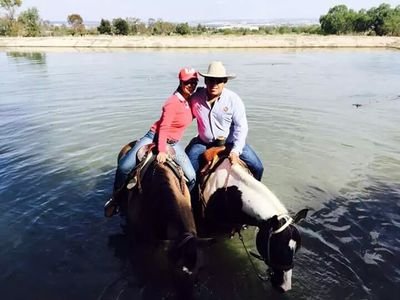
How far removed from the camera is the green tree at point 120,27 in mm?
67875

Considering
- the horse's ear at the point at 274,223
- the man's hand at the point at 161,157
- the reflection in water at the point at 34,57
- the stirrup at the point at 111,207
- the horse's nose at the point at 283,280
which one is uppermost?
the man's hand at the point at 161,157

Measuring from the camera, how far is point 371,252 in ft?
18.8

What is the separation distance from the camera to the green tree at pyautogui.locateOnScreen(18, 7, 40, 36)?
7027cm

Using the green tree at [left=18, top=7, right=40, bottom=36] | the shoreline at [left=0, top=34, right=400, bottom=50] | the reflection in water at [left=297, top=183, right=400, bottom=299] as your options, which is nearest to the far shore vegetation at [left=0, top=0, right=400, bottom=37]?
the green tree at [left=18, top=7, right=40, bottom=36]

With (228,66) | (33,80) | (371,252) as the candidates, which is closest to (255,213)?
(371,252)

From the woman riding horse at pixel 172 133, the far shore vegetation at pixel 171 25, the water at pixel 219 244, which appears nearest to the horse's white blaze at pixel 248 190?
the woman riding horse at pixel 172 133

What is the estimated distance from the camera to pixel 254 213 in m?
4.45

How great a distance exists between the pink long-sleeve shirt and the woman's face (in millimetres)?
81

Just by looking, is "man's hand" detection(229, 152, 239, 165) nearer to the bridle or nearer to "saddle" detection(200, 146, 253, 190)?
"saddle" detection(200, 146, 253, 190)

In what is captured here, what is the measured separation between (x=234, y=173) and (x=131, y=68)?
78.6 ft

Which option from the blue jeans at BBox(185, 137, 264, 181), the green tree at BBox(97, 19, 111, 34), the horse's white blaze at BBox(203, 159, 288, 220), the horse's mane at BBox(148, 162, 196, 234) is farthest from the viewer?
the green tree at BBox(97, 19, 111, 34)

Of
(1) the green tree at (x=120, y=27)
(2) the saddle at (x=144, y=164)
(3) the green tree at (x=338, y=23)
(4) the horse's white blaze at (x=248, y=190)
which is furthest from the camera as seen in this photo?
(1) the green tree at (x=120, y=27)

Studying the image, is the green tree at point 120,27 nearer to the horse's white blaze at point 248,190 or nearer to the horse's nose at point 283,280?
the horse's white blaze at point 248,190

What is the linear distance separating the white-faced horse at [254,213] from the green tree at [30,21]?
7267cm
